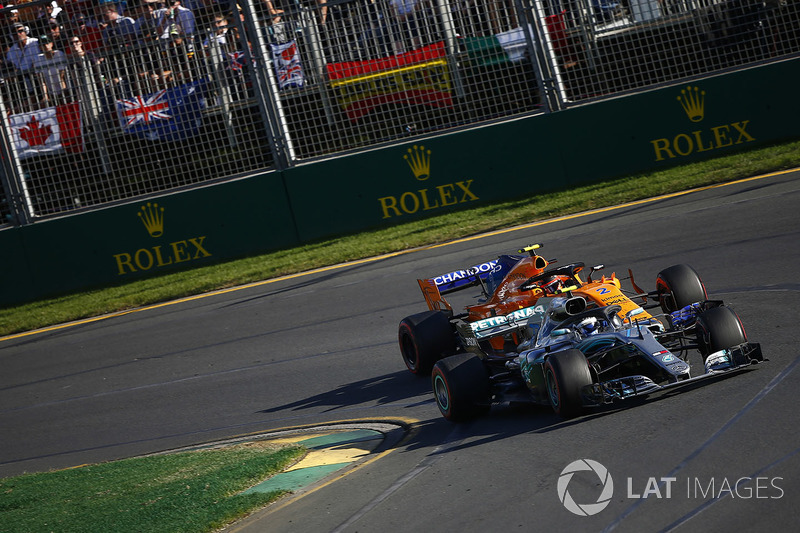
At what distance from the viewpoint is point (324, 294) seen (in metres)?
11.9

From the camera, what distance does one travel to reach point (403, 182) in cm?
1502

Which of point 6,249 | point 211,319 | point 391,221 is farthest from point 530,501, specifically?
point 6,249

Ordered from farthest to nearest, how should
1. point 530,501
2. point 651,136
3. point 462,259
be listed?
point 651,136 < point 462,259 < point 530,501

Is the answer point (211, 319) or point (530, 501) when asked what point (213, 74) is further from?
point (530, 501)

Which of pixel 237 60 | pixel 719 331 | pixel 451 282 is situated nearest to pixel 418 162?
pixel 237 60

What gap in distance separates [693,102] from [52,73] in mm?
10358

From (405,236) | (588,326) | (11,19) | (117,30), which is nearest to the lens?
(588,326)

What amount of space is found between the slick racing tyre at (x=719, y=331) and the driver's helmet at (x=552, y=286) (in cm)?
167

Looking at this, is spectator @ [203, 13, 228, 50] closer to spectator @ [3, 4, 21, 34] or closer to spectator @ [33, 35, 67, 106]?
spectator @ [33, 35, 67, 106]

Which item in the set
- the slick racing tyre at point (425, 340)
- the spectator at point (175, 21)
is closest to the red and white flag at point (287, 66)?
the spectator at point (175, 21)

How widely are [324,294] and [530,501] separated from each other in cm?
711

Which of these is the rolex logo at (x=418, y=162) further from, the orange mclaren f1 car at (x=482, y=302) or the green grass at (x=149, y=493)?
the green grass at (x=149, y=493)

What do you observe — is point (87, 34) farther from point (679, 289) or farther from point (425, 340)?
point (679, 289)

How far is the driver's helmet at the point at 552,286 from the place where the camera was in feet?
25.7
